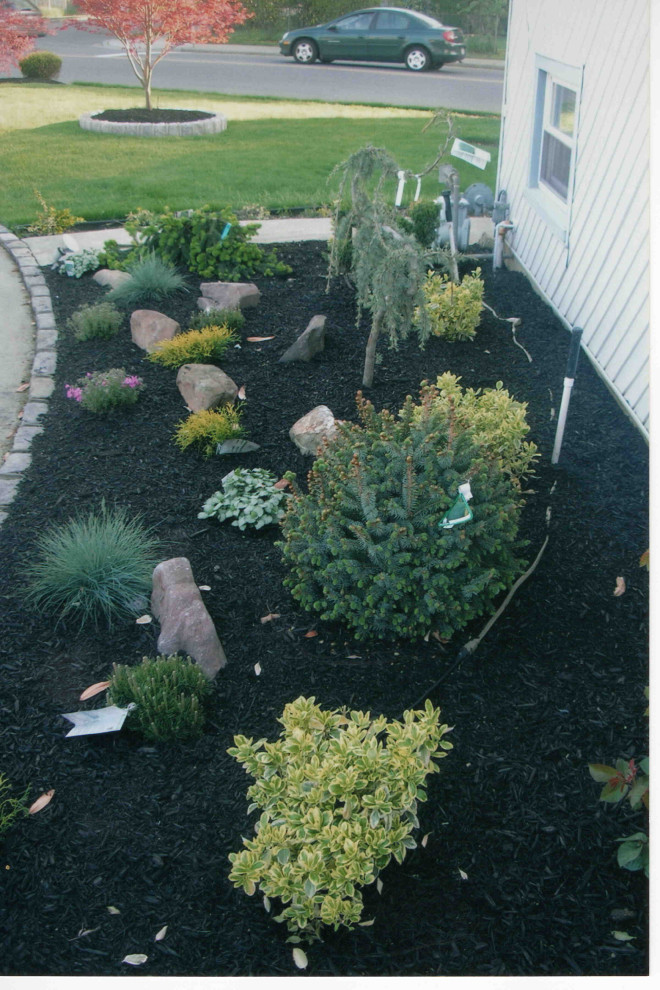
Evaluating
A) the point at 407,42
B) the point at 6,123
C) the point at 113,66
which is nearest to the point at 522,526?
the point at 407,42

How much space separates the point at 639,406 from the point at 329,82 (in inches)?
489

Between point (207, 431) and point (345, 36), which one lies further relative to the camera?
point (345, 36)

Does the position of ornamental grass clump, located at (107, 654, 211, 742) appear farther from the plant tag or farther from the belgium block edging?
the belgium block edging

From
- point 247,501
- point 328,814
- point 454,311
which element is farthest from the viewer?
point 454,311

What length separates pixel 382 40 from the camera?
41.9ft

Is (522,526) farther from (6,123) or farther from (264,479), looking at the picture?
(6,123)

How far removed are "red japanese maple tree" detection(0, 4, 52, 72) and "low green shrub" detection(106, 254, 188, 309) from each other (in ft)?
28.6

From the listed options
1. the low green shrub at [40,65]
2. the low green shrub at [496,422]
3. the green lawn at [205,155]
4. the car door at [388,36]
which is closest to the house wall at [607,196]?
the low green shrub at [496,422]

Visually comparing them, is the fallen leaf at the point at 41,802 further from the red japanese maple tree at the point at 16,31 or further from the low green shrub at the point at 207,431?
the red japanese maple tree at the point at 16,31

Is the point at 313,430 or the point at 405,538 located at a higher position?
the point at 405,538

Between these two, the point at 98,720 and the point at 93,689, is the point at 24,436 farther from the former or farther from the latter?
the point at 98,720

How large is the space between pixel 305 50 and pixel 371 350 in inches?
410

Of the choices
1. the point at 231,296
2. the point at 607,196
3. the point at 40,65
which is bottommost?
the point at 231,296

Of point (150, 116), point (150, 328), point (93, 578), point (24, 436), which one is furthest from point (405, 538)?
point (150, 116)
